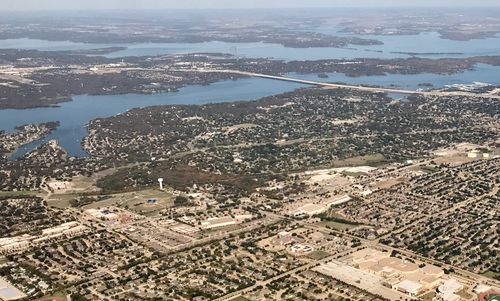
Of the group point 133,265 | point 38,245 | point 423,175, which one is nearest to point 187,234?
point 133,265

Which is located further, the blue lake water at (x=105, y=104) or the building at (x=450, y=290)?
the blue lake water at (x=105, y=104)

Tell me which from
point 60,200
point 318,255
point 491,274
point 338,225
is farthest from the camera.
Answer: point 60,200

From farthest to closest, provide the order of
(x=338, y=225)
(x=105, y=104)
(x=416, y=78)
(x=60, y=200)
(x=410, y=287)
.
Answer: (x=416, y=78)
(x=105, y=104)
(x=60, y=200)
(x=338, y=225)
(x=410, y=287)

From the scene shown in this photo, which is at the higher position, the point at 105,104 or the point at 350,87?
the point at 350,87

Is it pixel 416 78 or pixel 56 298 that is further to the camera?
pixel 416 78

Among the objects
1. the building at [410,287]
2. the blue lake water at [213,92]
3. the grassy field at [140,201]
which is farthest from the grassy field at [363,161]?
the building at [410,287]

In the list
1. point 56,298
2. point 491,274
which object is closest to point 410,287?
point 491,274

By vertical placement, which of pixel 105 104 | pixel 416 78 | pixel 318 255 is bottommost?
pixel 105 104

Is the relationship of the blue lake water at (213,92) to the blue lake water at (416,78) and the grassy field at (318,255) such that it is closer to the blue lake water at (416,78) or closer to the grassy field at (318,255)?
the blue lake water at (416,78)

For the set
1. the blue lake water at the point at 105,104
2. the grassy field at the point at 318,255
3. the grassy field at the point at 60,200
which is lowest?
the blue lake water at the point at 105,104

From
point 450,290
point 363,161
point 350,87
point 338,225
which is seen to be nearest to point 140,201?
point 338,225

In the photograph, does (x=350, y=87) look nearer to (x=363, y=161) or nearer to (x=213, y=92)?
(x=213, y=92)

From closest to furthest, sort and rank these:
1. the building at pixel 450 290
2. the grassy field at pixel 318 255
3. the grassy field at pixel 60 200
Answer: the building at pixel 450 290, the grassy field at pixel 318 255, the grassy field at pixel 60 200
